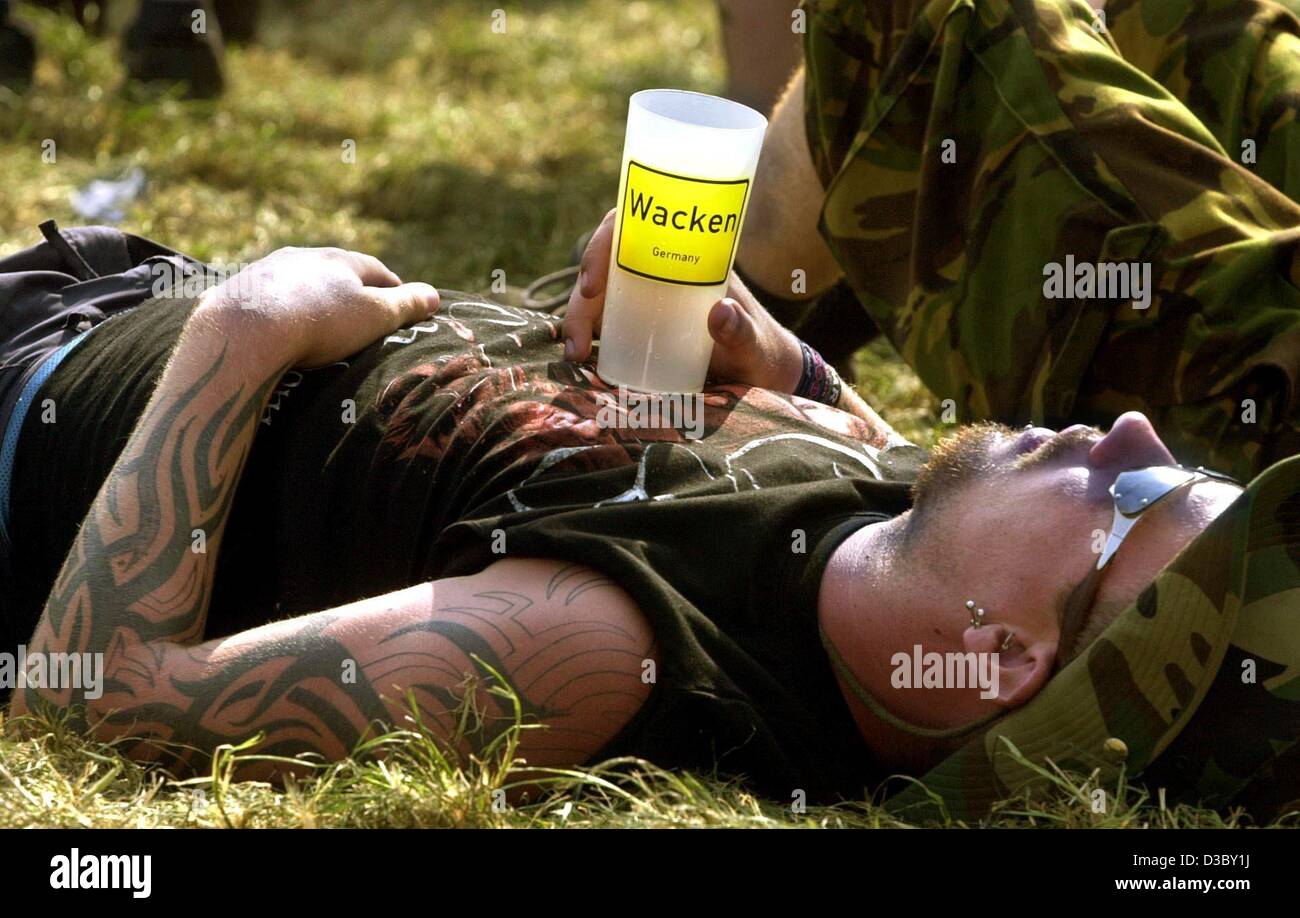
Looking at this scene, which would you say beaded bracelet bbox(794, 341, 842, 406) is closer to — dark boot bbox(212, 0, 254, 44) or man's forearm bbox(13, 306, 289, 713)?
man's forearm bbox(13, 306, 289, 713)

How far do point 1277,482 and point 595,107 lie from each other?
4068 millimetres

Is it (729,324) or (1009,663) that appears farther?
(729,324)

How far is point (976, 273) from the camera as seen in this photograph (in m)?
2.55

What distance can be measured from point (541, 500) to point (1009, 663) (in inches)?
24.5

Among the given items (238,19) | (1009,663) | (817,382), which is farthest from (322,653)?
(238,19)

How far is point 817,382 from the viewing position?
7.91 ft

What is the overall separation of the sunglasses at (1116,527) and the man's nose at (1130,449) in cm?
3

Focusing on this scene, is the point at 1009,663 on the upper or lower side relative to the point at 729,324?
lower

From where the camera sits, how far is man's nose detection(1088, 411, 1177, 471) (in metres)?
1.89

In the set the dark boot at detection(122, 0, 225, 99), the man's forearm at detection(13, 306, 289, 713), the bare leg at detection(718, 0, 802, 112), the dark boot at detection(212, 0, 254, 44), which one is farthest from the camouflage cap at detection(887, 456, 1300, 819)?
the dark boot at detection(212, 0, 254, 44)

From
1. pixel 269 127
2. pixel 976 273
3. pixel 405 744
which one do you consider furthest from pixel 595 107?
pixel 405 744

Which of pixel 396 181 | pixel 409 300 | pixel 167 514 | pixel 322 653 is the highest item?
pixel 409 300

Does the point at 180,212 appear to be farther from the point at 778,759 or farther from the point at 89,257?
the point at 778,759

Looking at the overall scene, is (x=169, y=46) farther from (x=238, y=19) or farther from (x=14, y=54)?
(x=238, y=19)
